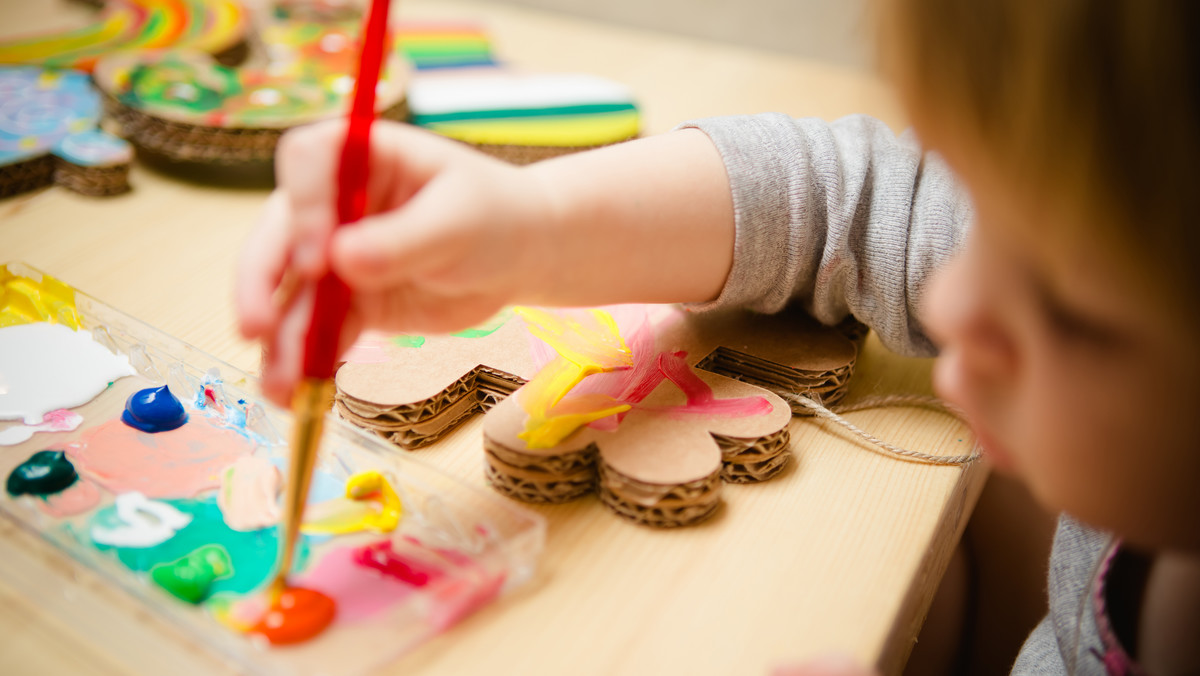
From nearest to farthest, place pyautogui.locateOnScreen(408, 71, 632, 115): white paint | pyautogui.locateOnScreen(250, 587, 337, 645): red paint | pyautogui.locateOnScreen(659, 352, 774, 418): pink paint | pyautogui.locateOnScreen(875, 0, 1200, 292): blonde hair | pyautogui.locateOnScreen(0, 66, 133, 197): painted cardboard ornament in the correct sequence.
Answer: pyautogui.locateOnScreen(875, 0, 1200, 292): blonde hair < pyautogui.locateOnScreen(250, 587, 337, 645): red paint < pyautogui.locateOnScreen(659, 352, 774, 418): pink paint < pyautogui.locateOnScreen(0, 66, 133, 197): painted cardboard ornament < pyautogui.locateOnScreen(408, 71, 632, 115): white paint

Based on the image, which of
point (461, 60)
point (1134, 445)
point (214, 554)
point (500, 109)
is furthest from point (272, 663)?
point (461, 60)

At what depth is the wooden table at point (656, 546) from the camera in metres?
0.33

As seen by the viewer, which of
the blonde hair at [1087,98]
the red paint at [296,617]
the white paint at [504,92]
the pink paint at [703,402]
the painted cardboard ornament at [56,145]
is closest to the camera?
the blonde hair at [1087,98]

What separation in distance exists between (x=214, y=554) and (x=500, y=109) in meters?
0.46

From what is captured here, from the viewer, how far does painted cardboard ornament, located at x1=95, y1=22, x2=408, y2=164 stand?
646 millimetres

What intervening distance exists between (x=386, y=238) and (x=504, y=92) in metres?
0.46

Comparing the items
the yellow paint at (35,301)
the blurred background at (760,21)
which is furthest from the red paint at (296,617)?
the blurred background at (760,21)

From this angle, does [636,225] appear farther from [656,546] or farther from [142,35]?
[142,35]

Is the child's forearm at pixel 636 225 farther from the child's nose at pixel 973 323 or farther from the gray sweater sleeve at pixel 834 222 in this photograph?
the child's nose at pixel 973 323

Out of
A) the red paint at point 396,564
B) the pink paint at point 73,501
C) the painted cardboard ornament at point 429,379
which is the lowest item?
the pink paint at point 73,501

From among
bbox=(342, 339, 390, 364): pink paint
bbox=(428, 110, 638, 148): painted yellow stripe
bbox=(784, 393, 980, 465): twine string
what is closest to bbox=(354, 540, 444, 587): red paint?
bbox=(342, 339, 390, 364): pink paint

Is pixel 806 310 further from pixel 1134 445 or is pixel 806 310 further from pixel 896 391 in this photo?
pixel 1134 445

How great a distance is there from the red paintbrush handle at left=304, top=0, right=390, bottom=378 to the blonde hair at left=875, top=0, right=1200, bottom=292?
19cm

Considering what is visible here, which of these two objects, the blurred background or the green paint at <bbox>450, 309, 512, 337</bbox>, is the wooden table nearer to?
the green paint at <bbox>450, 309, 512, 337</bbox>
